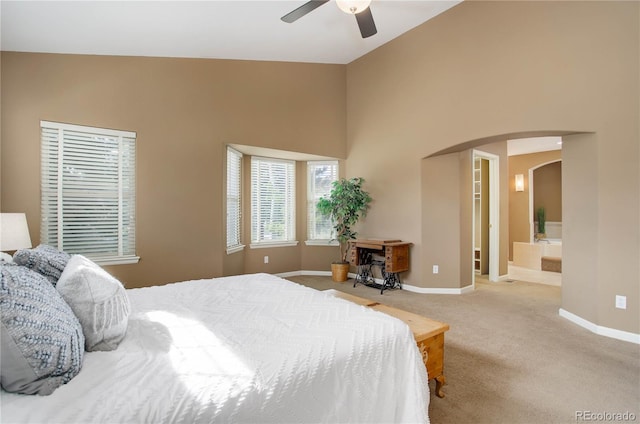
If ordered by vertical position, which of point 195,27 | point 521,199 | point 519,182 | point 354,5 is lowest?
point 521,199

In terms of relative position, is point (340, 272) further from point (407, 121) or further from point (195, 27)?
point (195, 27)

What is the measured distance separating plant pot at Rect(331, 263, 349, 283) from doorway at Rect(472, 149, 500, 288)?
249 centimetres

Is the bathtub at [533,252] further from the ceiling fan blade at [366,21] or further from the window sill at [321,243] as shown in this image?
the ceiling fan blade at [366,21]

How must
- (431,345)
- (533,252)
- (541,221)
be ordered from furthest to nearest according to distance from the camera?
1. (541,221)
2. (533,252)
3. (431,345)

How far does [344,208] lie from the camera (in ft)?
16.4

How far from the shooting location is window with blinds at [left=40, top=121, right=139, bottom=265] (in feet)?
10.7

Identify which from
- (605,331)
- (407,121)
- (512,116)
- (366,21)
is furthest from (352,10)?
(605,331)

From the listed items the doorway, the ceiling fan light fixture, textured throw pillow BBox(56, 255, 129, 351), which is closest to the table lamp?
textured throw pillow BBox(56, 255, 129, 351)

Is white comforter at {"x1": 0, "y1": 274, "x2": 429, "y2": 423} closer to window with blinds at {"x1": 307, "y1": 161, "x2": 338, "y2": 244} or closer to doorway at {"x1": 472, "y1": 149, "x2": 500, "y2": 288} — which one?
window with blinds at {"x1": 307, "y1": 161, "x2": 338, "y2": 244}

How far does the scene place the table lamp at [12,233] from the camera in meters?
2.41

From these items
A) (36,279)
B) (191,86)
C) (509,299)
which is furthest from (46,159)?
(509,299)

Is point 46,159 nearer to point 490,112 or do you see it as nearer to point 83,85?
point 83,85

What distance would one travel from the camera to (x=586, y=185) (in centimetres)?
324

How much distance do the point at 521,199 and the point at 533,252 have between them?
1483mm
